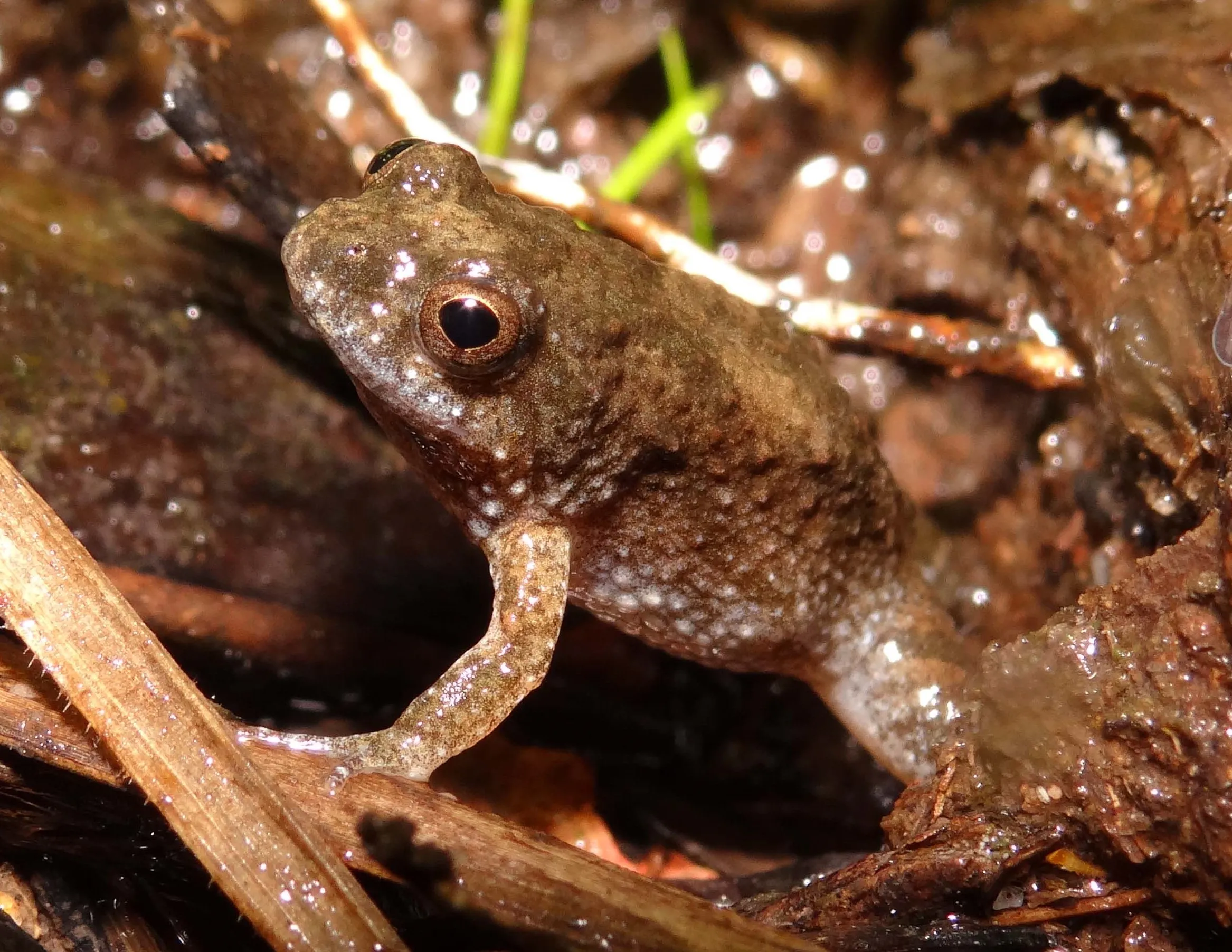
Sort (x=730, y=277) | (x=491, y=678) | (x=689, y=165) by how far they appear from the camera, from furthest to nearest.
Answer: (x=689, y=165) < (x=730, y=277) < (x=491, y=678)

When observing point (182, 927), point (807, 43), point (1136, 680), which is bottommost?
point (182, 927)

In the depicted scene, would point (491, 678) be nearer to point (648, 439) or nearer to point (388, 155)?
Result: point (648, 439)

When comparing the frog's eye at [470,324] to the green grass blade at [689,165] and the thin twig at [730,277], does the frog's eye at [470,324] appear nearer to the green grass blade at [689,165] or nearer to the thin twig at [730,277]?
the thin twig at [730,277]

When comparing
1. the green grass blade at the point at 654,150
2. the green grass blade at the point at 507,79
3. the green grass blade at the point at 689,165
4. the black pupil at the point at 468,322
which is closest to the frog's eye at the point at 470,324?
the black pupil at the point at 468,322

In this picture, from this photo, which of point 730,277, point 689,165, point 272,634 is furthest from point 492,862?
point 689,165

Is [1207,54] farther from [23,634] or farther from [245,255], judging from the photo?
[23,634]

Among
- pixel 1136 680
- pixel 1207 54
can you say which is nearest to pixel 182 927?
pixel 1136 680

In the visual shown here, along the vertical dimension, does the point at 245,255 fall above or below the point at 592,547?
above
